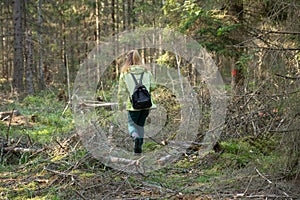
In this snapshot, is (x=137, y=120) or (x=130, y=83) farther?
(x=137, y=120)

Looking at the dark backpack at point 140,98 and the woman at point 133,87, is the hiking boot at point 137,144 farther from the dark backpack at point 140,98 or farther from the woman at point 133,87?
the dark backpack at point 140,98

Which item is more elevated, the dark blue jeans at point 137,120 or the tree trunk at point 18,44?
the tree trunk at point 18,44

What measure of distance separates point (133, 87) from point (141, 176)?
1.51 metres

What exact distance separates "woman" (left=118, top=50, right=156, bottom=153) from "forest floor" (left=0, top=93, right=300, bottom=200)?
81cm

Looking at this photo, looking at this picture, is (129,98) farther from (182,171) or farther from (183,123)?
(183,123)

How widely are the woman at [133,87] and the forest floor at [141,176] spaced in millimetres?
805

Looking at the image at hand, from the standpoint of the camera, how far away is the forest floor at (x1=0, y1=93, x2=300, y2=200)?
4621mm

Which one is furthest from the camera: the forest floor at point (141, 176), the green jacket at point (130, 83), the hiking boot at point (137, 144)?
the hiking boot at point (137, 144)

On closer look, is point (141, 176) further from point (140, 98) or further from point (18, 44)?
point (18, 44)

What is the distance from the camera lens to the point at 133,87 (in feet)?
20.1

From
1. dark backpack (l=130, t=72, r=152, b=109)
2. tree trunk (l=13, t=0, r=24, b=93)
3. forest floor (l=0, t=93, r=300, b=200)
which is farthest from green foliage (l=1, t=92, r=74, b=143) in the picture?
tree trunk (l=13, t=0, r=24, b=93)

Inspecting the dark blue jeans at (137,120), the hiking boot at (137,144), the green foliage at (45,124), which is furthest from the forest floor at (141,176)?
the green foliage at (45,124)

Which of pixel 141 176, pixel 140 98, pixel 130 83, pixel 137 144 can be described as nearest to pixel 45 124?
pixel 137 144

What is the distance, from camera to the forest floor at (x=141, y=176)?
4.62 m
